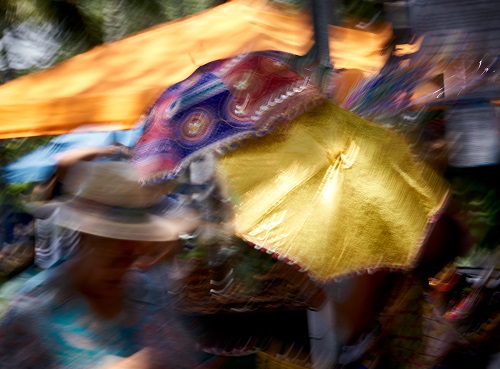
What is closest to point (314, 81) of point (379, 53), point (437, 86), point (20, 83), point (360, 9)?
point (437, 86)

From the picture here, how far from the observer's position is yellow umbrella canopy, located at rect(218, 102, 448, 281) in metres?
2.49

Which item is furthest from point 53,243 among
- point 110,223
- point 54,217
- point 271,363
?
point 271,363

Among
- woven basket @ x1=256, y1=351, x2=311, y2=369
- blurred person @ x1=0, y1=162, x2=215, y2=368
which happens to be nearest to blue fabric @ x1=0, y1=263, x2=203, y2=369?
blurred person @ x1=0, y1=162, x2=215, y2=368

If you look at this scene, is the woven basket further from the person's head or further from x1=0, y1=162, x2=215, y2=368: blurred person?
the person's head

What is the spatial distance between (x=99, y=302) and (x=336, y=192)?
841 mm

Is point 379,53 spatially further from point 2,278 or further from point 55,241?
point 2,278

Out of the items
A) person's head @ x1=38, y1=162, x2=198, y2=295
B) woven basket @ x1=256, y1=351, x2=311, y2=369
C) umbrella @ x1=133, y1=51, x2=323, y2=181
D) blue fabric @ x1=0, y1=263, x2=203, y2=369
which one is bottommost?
woven basket @ x1=256, y1=351, x2=311, y2=369

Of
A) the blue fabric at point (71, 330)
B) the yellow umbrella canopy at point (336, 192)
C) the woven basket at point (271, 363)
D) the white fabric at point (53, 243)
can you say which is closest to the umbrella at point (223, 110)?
the yellow umbrella canopy at point (336, 192)

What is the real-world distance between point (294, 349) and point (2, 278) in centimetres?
144

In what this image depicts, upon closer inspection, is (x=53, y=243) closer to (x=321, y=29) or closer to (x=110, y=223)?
(x=110, y=223)

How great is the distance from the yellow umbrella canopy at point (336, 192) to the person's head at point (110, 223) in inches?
10.3

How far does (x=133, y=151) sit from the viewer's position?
110 inches

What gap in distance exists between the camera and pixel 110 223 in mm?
2391

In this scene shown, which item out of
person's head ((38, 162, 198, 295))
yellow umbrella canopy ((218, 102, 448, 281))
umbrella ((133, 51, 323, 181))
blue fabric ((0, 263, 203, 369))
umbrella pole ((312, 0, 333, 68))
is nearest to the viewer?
blue fabric ((0, 263, 203, 369))
